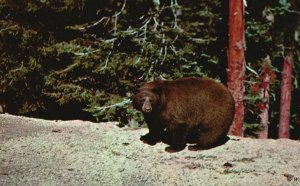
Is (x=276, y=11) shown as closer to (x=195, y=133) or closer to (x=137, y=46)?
(x=137, y=46)

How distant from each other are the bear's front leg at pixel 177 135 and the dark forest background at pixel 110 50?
3.44 meters

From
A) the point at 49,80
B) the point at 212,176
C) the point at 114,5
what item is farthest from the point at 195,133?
the point at 114,5

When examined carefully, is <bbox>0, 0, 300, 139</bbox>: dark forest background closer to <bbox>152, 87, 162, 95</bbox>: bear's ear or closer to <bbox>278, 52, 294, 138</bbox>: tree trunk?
<bbox>278, 52, 294, 138</bbox>: tree trunk

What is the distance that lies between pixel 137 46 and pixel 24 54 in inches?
132

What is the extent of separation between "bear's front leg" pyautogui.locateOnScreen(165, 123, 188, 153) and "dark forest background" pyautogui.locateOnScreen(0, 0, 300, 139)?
344cm

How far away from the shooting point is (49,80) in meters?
12.3

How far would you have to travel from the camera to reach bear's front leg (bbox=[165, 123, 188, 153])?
24.9ft

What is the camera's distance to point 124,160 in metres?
7.46

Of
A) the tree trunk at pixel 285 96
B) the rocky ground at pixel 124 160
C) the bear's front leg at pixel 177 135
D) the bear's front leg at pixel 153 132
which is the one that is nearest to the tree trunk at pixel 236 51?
the rocky ground at pixel 124 160

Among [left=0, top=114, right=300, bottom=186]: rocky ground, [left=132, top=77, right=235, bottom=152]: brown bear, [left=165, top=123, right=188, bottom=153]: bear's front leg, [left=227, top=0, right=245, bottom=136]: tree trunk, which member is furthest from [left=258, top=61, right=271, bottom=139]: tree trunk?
[left=165, top=123, right=188, bottom=153]: bear's front leg

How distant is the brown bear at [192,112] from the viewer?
298 inches

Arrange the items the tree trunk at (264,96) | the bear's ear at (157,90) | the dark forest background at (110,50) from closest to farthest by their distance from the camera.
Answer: the bear's ear at (157,90) → the dark forest background at (110,50) → the tree trunk at (264,96)

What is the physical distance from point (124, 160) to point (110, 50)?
15.9ft

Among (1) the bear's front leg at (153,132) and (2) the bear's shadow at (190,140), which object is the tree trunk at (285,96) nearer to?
(2) the bear's shadow at (190,140)
